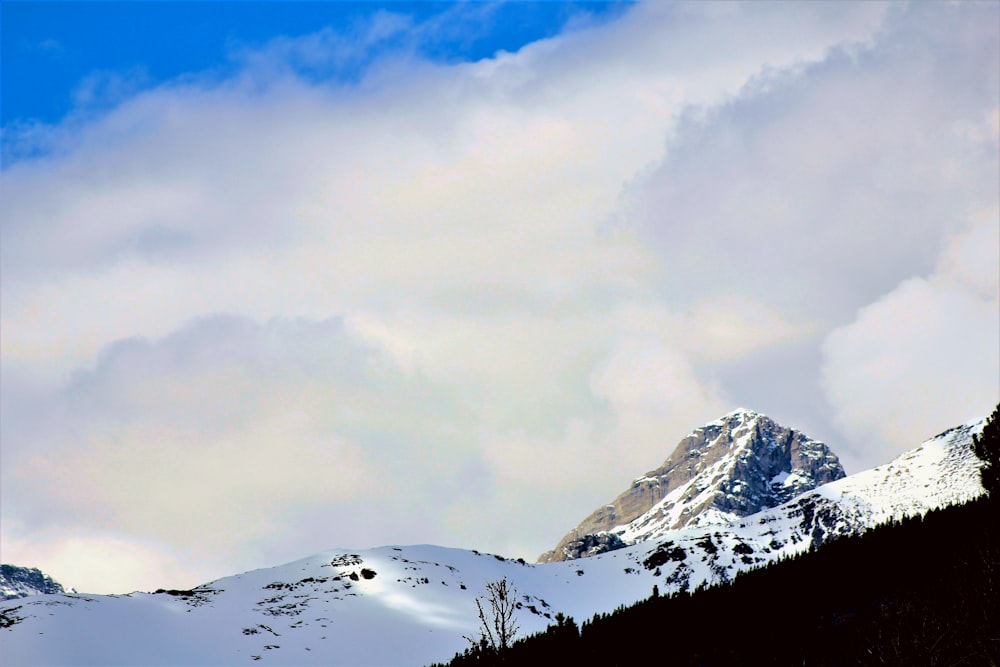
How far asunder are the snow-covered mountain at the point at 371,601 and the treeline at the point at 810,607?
314 inches

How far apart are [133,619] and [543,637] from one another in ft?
195

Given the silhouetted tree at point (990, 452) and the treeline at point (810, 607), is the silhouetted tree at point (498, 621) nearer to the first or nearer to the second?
the treeline at point (810, 607)

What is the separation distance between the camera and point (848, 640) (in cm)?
5928

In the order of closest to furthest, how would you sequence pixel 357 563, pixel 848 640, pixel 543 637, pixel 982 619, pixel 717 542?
pixel 982 619 → pixel 848 640 → pixel 543 637 → pixel 357 563 → pixel 717 542

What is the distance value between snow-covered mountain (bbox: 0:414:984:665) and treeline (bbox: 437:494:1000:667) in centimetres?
797

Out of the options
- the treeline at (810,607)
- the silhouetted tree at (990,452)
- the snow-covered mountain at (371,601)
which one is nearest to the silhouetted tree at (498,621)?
the treeline at (810,607)

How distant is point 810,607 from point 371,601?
79.4 metres

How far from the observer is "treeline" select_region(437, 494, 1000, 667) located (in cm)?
5881

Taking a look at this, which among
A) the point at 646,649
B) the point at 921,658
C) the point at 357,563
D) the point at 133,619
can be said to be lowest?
the point at 921,658

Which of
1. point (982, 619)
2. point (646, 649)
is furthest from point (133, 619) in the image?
point (982, 619)

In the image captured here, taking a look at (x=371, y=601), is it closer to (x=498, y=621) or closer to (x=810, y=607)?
(x=498, y=621)

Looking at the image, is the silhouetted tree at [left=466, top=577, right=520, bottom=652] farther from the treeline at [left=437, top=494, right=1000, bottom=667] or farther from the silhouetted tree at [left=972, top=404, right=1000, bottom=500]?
the silhouetted tree at [left=972, top=404, right=1000, bottom=500]

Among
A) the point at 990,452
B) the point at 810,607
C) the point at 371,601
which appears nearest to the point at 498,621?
the point at 810,607

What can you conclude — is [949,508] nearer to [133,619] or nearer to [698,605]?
[698,605]
